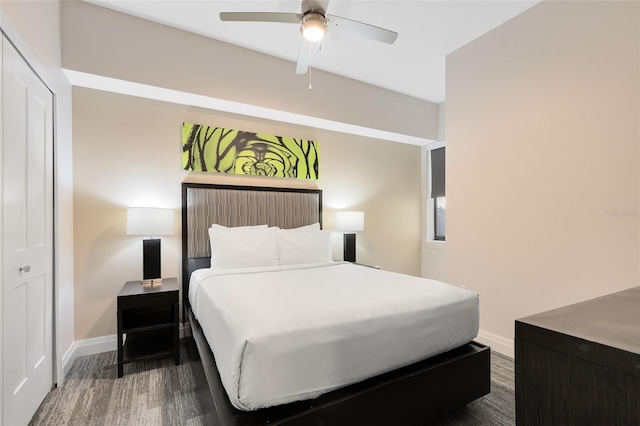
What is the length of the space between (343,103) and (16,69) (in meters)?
2.98

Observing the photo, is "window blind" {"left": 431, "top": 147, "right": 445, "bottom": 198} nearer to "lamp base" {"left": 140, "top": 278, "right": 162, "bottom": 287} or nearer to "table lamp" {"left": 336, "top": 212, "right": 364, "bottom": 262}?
"table lamp" {"left": 336, "top": 212, "right": 364, "bottom": 262}

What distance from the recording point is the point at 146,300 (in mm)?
2479

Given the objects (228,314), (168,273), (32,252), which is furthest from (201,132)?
(228,314)

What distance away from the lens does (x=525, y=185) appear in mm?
2629

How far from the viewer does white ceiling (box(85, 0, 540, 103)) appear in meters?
2.56

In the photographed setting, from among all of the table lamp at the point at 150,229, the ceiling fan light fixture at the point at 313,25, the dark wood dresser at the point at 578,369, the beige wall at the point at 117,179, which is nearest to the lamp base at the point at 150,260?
the table lamp at the point at 150,229

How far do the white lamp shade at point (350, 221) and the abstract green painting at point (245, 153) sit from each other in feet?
2.07

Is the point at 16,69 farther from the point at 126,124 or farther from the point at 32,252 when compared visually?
the point at 126,124

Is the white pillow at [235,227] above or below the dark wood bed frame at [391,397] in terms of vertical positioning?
above

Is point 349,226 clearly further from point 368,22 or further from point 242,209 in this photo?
point 368,22

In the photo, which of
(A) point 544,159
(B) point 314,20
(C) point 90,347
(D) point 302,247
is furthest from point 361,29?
(C) point 90,347

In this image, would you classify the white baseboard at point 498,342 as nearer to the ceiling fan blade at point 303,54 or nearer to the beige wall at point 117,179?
the beige wall at point 117,179

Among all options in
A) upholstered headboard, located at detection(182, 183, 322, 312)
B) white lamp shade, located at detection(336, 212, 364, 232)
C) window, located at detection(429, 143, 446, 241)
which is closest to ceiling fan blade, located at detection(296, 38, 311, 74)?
upholstered headboard, located at detection(182, 183, 322, 312)

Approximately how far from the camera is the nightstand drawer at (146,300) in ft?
7.88
